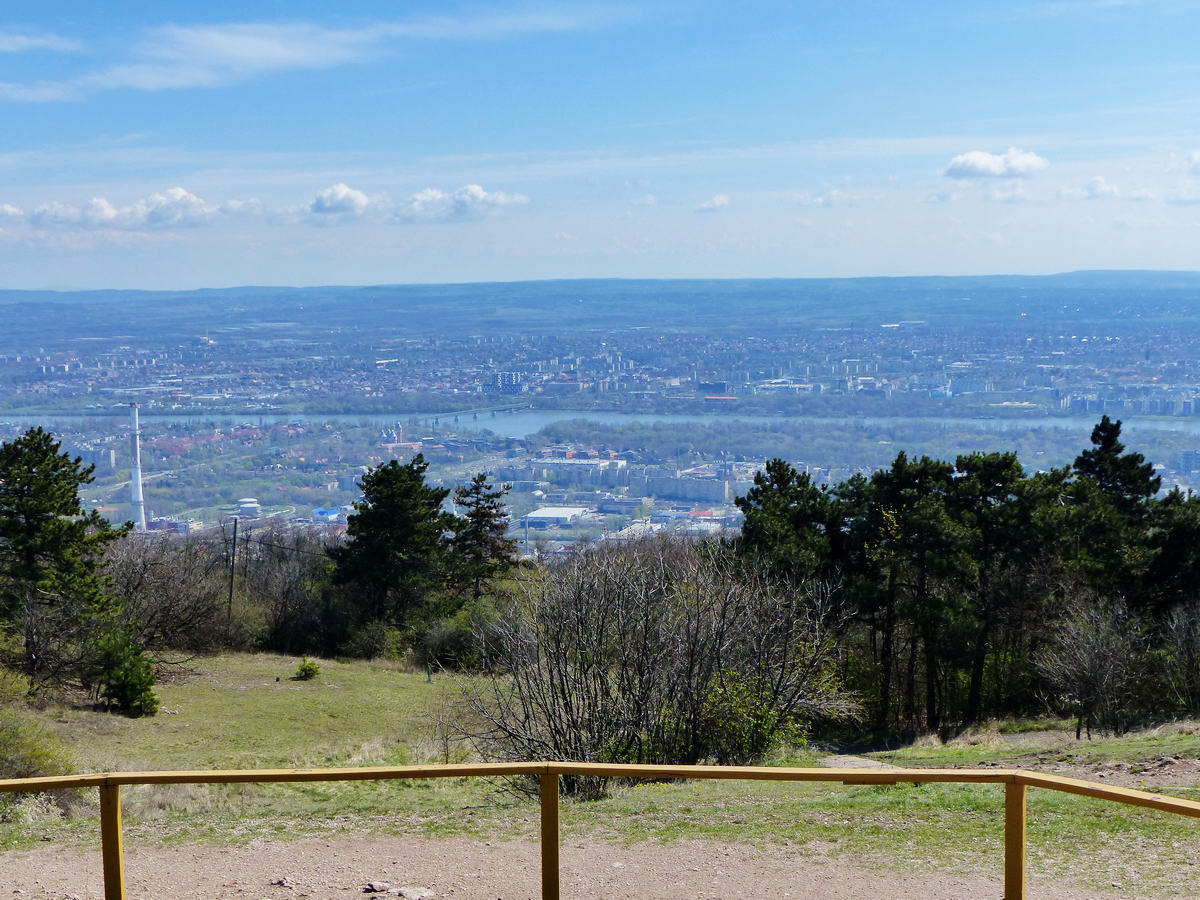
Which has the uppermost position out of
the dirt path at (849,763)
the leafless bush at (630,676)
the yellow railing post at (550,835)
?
the yellow railing post at (550,835)

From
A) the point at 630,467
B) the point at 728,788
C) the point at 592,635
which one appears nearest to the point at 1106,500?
the point at 592,635

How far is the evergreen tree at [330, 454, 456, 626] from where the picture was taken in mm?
47531

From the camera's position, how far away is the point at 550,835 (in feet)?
20.2

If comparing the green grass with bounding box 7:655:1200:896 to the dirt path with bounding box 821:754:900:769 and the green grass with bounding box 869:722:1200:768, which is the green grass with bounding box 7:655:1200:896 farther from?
the dirt path with bounding box 821:754:900:769

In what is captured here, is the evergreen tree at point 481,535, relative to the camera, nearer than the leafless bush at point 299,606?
No

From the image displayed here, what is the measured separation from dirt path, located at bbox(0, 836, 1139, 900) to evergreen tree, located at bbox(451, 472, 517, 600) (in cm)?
4285

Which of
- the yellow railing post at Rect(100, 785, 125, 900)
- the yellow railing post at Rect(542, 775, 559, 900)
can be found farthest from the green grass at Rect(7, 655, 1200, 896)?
the yellow railing post at Rect(100, 785, 125, 900)

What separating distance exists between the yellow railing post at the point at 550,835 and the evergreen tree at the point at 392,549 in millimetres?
41534

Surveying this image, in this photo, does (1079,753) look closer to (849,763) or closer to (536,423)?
(849,763)

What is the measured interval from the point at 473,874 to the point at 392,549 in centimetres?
4072

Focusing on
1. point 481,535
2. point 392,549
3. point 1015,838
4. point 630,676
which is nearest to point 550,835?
point 1015,838

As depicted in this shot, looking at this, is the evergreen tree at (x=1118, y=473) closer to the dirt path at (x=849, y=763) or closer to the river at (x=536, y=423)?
the dirt path at (x=849, y=763)

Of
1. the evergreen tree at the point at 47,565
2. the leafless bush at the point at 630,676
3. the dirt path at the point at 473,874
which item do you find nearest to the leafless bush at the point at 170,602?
the evergreen tree at the point at 47,565

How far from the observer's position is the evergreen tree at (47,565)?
3172cm
